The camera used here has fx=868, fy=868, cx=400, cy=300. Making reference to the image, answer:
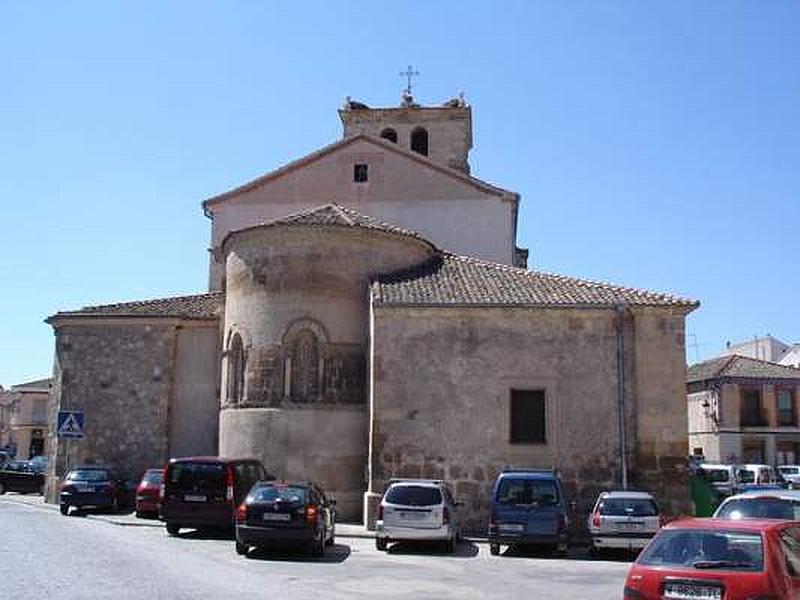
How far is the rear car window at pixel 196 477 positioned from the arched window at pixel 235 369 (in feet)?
16.2

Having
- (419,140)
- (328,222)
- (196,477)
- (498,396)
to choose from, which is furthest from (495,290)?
(419,140)

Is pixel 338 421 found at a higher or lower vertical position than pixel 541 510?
higher

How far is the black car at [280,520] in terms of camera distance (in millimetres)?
15141

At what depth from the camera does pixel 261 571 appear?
13.2m

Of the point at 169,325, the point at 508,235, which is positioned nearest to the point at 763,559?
the point at 169,325

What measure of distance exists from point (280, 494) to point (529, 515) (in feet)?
16.2

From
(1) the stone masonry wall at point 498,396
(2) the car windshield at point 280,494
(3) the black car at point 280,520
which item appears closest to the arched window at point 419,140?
(1) the stone masonry wall at point 498,396

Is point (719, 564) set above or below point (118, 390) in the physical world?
below

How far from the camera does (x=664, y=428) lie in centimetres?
2109

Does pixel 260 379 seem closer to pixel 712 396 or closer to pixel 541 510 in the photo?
pixel 541 510

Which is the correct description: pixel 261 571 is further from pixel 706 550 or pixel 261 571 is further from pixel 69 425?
pixel 69 425

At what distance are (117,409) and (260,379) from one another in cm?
720

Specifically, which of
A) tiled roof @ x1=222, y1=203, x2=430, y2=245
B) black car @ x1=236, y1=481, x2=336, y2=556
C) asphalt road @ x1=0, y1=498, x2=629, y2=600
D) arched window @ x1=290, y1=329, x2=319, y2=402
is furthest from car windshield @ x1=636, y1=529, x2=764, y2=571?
tiled roof @ x1=222, y1=203, x2=430, y2=245

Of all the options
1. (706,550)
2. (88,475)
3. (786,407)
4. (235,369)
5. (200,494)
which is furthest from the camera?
(786,407)
